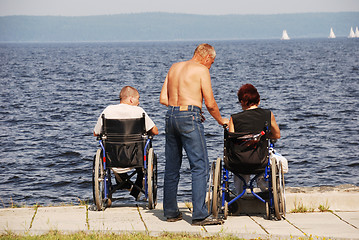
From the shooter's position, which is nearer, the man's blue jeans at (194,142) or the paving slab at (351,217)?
the paving slab at (351,217)

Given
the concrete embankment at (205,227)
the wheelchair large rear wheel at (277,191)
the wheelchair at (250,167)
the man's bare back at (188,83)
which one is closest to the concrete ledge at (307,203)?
the concrete embankment at (205,227)

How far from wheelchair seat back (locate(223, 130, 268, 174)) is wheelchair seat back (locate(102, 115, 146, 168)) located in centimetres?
132

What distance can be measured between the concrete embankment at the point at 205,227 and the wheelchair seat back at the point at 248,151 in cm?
59

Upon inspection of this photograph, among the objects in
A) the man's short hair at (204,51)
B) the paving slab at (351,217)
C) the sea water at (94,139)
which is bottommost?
the sea water at (94,139)

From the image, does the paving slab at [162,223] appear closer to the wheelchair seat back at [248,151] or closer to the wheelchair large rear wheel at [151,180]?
the wheelchair large rear wheel at [151,180]

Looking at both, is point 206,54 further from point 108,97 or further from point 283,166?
point 108,97

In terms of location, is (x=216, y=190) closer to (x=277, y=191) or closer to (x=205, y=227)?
(x=205, y=227)

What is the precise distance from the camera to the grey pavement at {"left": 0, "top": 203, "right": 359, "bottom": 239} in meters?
5.99

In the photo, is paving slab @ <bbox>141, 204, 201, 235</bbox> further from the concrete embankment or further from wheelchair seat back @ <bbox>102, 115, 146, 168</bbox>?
wheelchair seat back @ <bbox>102, 115, 146, 168</bbox>

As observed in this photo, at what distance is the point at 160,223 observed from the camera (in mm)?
6566

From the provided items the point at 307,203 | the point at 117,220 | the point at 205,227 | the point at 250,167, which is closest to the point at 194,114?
the point at 250,167

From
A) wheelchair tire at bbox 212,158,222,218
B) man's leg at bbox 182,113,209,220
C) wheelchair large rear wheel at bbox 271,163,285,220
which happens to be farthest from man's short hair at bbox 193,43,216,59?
wheelchair large rear wheel at bbox 271,163,285,220

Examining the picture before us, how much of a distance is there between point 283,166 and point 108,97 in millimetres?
28715

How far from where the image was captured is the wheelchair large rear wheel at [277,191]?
6.52 meters
